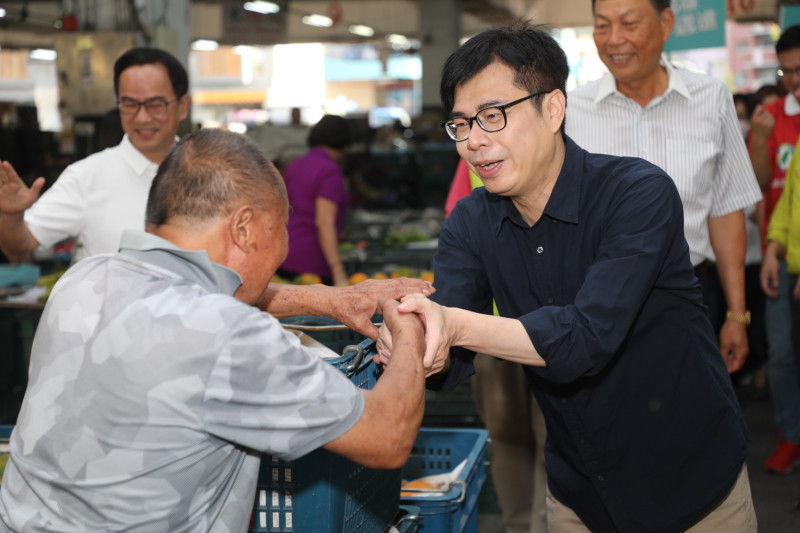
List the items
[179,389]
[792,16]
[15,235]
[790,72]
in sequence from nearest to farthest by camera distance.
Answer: [179,389]
[15,235]
[790,72]
[792,16]

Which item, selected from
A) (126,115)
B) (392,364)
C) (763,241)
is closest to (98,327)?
(392,364)

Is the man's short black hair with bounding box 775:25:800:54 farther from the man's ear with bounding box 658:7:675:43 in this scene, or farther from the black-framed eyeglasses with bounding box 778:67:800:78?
the man's ear with bounding box 658:7:675:43

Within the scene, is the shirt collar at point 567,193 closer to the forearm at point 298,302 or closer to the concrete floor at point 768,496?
the forearm at point 298,302

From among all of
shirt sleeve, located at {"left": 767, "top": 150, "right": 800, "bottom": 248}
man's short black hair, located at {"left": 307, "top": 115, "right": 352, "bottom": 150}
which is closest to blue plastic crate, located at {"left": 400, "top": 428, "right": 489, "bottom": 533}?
shirt sleeve, located at {"left": 767, "top": 150, "right": 800, "bottom": 248}

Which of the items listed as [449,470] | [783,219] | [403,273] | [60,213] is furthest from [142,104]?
[783,219]

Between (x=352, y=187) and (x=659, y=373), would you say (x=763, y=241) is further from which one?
(x=352, y=187)

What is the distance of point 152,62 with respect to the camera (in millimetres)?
3715

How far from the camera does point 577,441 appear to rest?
219 centimetres

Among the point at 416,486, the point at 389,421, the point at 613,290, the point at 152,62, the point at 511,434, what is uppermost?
the point at 152,62

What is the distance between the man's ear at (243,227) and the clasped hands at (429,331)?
0.45 metres

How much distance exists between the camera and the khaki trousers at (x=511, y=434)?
387 centimetres

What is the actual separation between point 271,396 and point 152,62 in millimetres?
2531

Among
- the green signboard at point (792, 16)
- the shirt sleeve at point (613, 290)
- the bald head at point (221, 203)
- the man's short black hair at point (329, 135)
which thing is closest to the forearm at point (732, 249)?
the shirt sleeve at point (613, 290)

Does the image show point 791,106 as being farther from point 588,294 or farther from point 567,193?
point 588,294
